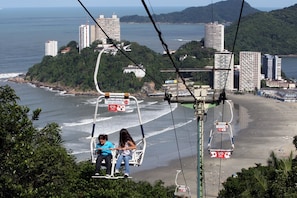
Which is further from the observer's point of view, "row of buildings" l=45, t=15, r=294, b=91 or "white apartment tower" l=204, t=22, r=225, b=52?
"white apartment tower" l=204, t=22, r=225, b=52

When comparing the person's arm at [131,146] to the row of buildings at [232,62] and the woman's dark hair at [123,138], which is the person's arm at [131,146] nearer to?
the woman's dark hair at [123,138]

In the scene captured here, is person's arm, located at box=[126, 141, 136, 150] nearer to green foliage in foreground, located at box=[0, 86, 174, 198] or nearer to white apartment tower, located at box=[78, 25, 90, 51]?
green foliage in foreground, located at box=[0, 86, 174, 198]

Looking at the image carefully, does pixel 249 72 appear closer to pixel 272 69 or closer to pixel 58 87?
pixel 272 69

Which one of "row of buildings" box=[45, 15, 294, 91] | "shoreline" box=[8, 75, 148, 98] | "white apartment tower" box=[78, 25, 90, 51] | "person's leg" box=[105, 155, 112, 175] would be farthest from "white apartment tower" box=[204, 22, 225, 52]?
"person's leg" box=[105, 155, 112, 175]

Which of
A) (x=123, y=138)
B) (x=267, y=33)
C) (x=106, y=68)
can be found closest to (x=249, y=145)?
(x=123, y=138)

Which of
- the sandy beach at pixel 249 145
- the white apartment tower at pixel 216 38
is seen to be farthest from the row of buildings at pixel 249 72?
the white apartment tower at pixel 216 38
